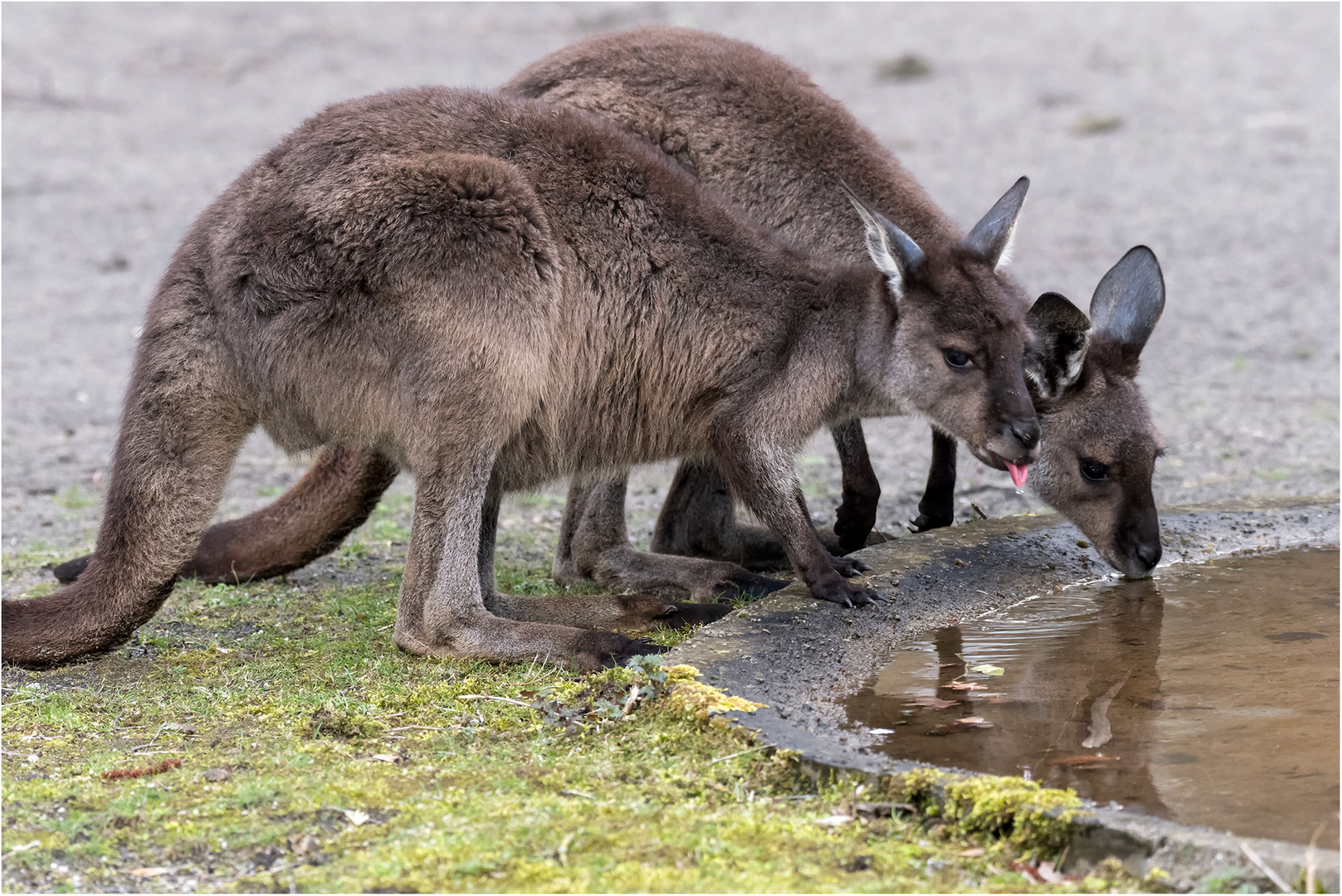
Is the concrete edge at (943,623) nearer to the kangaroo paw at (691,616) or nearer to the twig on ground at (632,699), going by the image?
the twig on ground at (632,699)

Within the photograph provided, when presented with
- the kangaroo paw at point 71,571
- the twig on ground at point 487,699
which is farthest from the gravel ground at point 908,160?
the twig on ground at point 487,699

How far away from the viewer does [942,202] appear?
475 inches

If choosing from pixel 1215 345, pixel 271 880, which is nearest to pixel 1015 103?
pixel 1215 345

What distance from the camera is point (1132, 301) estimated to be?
16.8ft

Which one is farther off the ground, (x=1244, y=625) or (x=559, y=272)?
(x=559, y=272)

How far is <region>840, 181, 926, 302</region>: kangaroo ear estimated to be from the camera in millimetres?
4629

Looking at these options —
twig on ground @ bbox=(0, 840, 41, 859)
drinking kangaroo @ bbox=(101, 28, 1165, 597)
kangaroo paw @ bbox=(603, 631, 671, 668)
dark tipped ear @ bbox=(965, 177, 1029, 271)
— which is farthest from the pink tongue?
twig on ground @ bbox=(0, 840, 41, 859)

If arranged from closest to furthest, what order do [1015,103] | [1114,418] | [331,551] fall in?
[1114,418]
[331,551]
[1015,103]

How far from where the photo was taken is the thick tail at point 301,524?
5.36m

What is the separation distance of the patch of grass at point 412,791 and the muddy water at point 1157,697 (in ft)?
1.30

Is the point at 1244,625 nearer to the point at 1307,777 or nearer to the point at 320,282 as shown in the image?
the point at 1307,777

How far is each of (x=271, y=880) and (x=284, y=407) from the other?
1841mm

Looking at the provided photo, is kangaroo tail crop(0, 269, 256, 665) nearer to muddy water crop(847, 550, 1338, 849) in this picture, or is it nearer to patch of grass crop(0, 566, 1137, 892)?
patch of grass crop(0, 566, 1137, 892)

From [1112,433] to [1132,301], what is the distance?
48 centimetres
